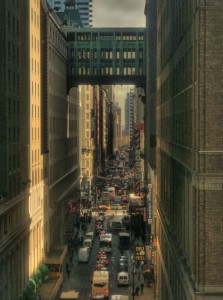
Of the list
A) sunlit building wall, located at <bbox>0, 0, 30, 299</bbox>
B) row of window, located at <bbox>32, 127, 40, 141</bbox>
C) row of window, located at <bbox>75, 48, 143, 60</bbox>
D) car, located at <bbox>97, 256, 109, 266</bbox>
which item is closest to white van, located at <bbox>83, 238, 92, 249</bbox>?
car, located at <bbox>97, 256, 109, 266</bbox>

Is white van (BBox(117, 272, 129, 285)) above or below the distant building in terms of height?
below

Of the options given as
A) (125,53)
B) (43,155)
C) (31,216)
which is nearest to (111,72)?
(125,53)

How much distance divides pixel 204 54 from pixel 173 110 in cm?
1520

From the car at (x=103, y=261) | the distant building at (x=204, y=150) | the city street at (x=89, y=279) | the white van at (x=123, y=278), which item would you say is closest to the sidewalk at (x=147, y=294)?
the city street at (x=89, y=279)

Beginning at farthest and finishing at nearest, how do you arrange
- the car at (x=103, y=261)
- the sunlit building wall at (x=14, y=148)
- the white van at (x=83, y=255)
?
the white van at (x=83, y=255) → the car at (x=103, y=261) → the sunlit building wall at (x=14, y=148)

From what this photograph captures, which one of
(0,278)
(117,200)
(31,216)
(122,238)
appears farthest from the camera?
(117,200)

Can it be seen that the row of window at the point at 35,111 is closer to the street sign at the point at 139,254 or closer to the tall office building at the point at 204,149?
the street sign at the point at 139,254

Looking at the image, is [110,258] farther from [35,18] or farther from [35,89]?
[35,18]

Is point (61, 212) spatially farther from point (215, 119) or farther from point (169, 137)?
point (215, 119)

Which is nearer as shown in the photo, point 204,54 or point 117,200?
point 204,54

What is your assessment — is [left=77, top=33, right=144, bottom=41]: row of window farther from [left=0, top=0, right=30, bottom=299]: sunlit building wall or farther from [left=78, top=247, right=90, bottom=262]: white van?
[left=0, top=0, right=30, bottom=299]: sunlit building wall

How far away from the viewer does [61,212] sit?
334ft

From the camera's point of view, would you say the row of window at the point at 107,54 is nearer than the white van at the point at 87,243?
No

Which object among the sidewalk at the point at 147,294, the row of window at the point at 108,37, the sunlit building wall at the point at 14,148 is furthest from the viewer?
the row of window at the point at 108,37
